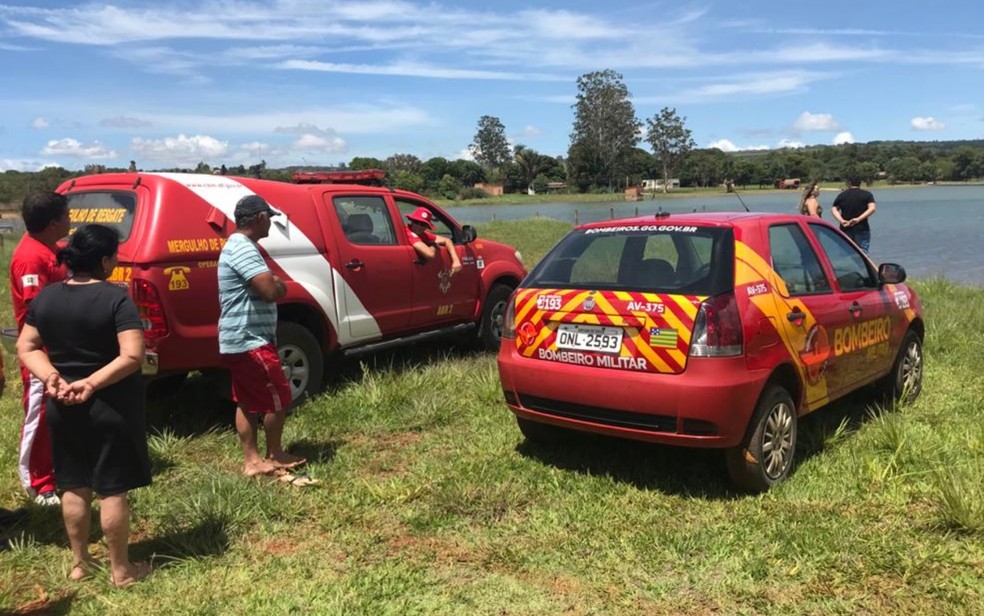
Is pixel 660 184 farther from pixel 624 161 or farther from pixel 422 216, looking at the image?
pixel 422 216

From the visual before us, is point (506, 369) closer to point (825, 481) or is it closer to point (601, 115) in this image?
point (825, 481)

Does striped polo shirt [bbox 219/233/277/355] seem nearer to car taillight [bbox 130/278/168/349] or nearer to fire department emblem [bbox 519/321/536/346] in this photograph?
car taillight [bbox 130/278/168/349]

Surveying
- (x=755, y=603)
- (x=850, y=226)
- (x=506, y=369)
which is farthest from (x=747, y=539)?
(x=850, y=226)

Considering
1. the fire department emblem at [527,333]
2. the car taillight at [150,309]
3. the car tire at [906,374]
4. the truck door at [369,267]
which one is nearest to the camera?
the fire department emblem at [527,333]

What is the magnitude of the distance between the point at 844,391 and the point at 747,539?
5.91 ft

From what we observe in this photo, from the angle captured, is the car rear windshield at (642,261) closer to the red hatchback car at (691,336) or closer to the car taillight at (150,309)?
the red hatchback car at (691,336)

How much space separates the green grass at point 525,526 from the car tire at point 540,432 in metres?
0.10

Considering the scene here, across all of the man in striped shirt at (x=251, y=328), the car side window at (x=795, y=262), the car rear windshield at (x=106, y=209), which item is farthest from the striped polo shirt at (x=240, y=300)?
the car side window at (x=795, y=262)

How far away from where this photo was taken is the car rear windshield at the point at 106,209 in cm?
511

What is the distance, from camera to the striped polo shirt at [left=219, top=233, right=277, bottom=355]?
4293 mm

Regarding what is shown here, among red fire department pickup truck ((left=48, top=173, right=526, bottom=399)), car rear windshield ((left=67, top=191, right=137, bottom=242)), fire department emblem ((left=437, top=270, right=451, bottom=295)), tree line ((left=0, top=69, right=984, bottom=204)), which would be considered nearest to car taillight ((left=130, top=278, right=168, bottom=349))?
red fire department pickup truck ((left=48, top=173, right=526, bottom=399))

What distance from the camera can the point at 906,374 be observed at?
19.4 feet

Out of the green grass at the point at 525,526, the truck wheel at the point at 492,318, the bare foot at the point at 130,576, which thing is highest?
the truck wheel at the point at 492,318

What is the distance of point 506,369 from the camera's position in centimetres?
456
